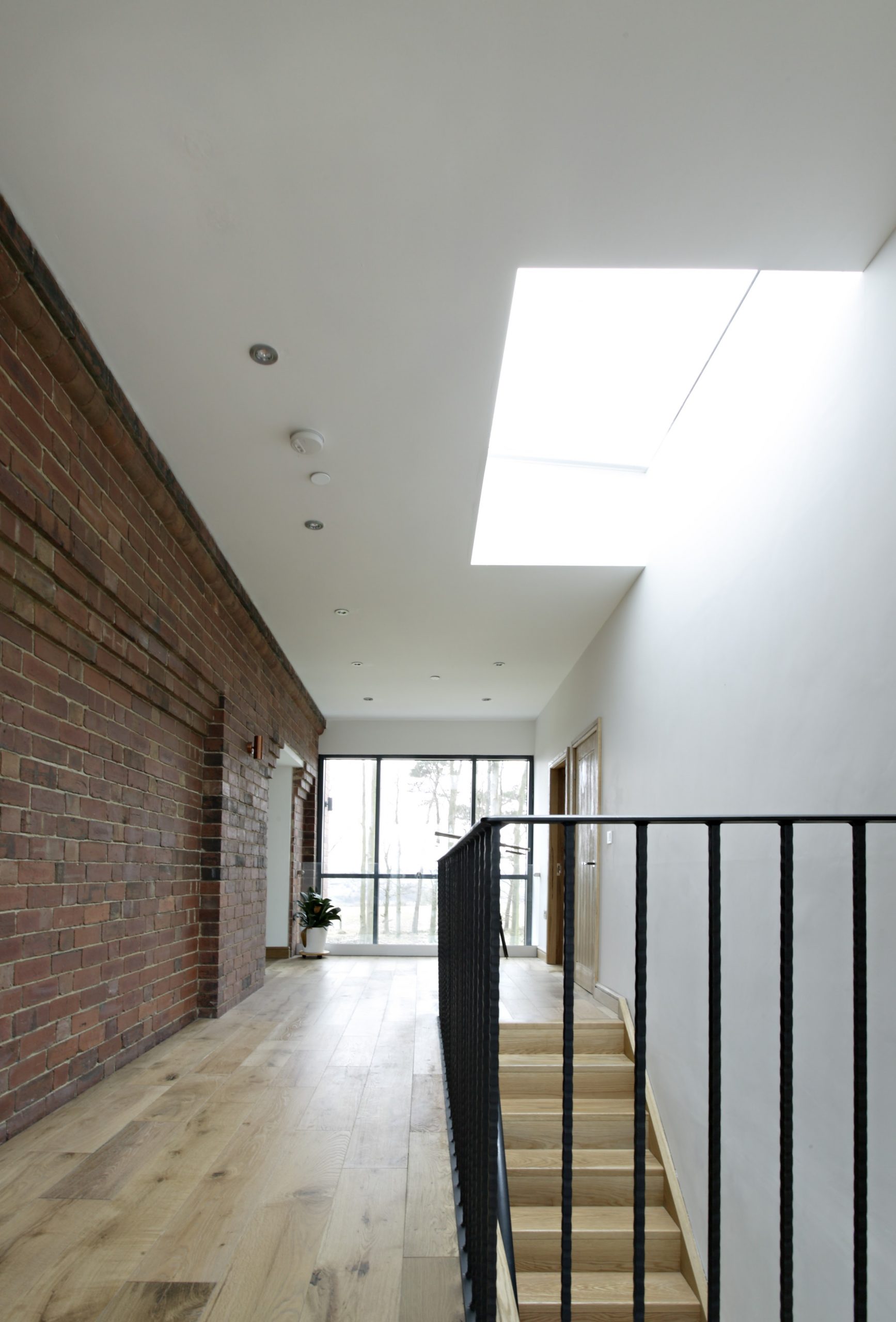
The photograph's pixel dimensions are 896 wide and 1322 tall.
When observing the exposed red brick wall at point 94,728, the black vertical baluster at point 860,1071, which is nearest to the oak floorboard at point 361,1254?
the black vertical baluster at point 860,1071

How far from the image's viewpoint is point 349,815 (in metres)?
10.8

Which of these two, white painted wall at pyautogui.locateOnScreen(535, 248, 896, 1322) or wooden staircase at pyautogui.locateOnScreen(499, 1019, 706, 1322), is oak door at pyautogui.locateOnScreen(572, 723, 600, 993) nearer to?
wooden staircase at pyautogui.locateOnScreen(499, 1019, 706, 1322)

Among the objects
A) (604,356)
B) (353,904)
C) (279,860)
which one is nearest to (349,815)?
(353,904)

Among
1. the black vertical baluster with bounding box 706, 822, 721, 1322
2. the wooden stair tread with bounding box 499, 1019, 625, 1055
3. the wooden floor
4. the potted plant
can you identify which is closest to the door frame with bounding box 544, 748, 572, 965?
the potted plant

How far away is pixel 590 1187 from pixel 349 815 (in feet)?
21.7

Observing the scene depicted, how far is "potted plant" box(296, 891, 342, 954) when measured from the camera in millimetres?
9273

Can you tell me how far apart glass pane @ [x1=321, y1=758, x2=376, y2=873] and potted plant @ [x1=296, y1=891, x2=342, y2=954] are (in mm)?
1174

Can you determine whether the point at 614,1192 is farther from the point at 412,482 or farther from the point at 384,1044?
the point at 412,482

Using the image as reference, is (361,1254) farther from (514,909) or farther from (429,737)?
(429,737)

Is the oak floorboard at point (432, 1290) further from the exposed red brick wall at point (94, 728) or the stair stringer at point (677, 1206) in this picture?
the stair stringer at point (677, 1206)

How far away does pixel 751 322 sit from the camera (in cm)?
368

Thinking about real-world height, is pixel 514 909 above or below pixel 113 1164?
below

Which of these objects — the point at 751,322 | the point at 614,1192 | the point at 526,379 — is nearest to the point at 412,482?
the point at 526,379

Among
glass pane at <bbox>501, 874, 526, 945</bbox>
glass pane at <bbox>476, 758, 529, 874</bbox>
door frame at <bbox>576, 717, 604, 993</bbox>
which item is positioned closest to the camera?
door frame at <bbox>576, 717, 604, 993</bbox>
